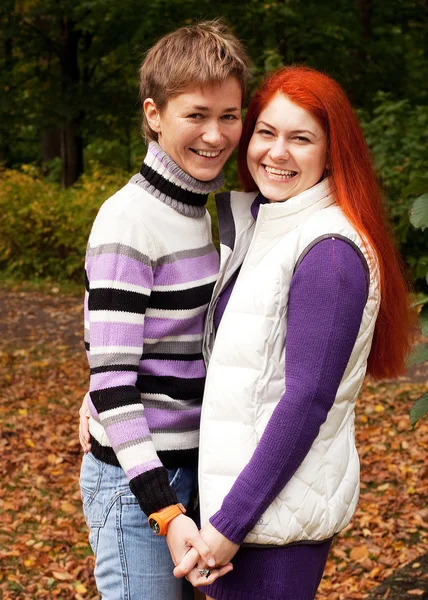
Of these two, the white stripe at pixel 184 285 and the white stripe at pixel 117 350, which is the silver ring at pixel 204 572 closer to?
the white stripe at pixel 117 350

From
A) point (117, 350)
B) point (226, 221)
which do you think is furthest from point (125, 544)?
point (226, 221)

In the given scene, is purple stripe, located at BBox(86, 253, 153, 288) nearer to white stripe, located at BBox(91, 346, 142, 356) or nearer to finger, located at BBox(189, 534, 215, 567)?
white stripe, located at BBox(91, 346, 142, 356)

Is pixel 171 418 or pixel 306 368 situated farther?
pixel 171 418

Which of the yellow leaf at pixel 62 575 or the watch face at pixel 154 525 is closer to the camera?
the watch face at pixel 154 525

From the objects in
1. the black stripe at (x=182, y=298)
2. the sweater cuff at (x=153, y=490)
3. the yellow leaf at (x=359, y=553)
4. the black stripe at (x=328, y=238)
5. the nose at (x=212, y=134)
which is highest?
the nose at (x=212, y=134)

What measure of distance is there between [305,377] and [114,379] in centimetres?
46

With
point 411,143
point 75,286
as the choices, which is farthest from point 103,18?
point 411,143

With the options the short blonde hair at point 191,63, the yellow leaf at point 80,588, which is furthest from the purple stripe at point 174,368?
the yellow leaf at point 80,588

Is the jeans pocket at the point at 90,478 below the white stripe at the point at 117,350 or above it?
below

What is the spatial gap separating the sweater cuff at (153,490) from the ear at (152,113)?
88 cm

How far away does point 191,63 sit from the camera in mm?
2043

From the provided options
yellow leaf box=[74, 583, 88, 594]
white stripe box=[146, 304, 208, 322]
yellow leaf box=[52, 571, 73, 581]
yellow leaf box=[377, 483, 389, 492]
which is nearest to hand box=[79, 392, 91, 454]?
white stripe box=[146, 304, 208, 322]

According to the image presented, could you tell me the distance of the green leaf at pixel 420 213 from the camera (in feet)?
9.24

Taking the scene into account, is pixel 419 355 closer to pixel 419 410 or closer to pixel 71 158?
pixel 419 410
